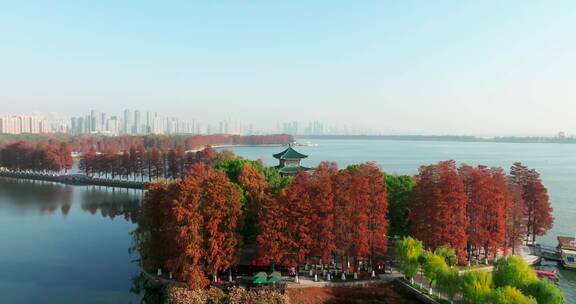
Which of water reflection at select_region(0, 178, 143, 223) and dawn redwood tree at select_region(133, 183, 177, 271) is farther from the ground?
dawn redwood tree at select_region(133, 183, 177, 271)

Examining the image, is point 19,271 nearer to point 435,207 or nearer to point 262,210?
point 262,210

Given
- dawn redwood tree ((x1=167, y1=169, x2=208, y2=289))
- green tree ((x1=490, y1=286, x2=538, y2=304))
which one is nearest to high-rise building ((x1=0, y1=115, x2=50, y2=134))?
dawn redwood tree ((x1=167, y1=169, x2=208, y2=289))

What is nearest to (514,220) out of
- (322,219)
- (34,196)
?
(322,219)

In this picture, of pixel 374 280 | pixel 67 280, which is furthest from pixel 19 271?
pixel 374 280

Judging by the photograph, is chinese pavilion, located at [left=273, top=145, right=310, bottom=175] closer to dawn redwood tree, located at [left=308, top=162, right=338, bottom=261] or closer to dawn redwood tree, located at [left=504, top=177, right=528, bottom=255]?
dawn redwood tree, located at [left=308, top=162, right=338, bottom=261]

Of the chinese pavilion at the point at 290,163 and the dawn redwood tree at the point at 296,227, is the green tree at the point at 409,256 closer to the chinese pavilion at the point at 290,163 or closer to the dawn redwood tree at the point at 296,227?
the dawn redwood tree at the point at 296,227

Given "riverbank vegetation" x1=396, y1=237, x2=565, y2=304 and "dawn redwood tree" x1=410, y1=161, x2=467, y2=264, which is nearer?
"riverbank vegetation" x1=396, y1=237, x2=565, y2=304
